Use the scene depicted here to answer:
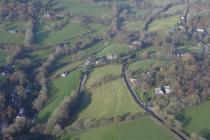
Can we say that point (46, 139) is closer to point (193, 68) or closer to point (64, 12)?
point (193, 68)

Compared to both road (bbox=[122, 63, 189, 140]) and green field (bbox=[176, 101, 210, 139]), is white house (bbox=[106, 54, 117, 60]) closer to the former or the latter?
road (bbox=[122, 63, 189, 140])

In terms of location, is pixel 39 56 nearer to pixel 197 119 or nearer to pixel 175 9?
pixel 197 119

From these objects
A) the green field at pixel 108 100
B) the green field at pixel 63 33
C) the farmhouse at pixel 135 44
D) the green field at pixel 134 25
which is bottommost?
the green field at pixel 108 100

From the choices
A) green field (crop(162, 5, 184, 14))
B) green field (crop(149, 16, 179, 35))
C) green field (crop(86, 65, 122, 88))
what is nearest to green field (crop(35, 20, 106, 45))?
green field (crop(149, 16, 179, 35))

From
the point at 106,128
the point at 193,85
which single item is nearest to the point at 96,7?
the point at 193,85

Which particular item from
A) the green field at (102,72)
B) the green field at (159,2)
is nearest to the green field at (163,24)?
the green field at (159,2)

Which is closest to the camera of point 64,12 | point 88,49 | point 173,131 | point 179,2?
point 173,131

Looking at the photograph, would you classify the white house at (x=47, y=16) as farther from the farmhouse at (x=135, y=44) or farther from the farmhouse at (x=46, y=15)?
the farmhouse at (x=135, y=44)
